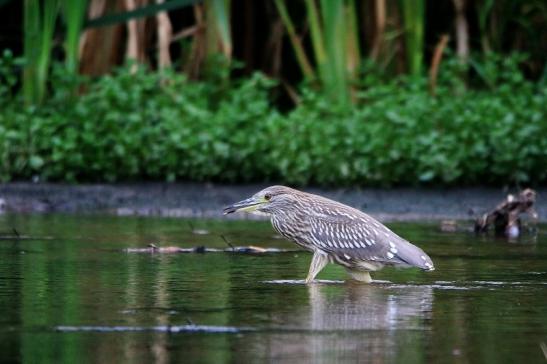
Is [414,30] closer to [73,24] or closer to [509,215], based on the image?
[73,24]

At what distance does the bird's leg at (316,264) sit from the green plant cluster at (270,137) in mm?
4891

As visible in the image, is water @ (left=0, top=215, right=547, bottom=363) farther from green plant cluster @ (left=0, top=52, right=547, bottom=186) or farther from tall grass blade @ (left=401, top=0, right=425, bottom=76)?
tall grass blade @ (left=401, top=0, right=425, bottom=76)

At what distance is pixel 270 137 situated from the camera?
47.8 feet

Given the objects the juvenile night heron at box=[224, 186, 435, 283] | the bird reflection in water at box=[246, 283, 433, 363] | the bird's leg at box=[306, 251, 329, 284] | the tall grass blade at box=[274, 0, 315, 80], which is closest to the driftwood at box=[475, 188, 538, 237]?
the juvenile night heron at box=[224, 186, 435, 283]

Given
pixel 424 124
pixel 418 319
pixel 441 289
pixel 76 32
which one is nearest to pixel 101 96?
pixel 76 32

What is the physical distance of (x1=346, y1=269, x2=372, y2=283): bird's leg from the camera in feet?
30.3

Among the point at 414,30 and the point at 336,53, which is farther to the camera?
the point at 414,30

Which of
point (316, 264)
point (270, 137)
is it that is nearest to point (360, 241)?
point (316, 264)

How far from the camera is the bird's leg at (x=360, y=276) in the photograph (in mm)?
9242

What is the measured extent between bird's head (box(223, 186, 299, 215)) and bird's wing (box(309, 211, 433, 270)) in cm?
31

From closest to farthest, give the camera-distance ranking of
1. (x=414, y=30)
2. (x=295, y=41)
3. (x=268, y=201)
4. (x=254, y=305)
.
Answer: (x=254, y=305) → (x=268, y=201) → (x=414, y=30) → (x=295, y=41)

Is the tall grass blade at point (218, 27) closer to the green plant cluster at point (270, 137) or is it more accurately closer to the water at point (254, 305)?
the green plant cluster at point (270, 137)

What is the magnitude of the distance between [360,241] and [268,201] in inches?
33.7

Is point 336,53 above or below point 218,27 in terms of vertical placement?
below
